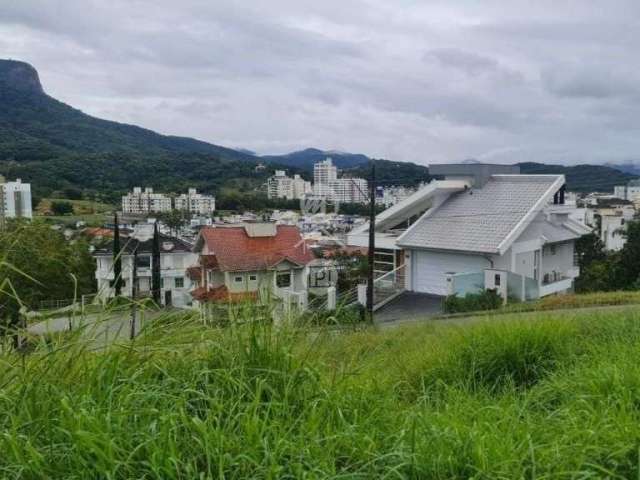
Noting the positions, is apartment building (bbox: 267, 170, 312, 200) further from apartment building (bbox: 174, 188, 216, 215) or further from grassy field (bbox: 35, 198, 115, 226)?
grassy field (bbox: 35, 198, 115, 226)

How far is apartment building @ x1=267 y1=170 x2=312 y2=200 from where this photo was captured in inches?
983

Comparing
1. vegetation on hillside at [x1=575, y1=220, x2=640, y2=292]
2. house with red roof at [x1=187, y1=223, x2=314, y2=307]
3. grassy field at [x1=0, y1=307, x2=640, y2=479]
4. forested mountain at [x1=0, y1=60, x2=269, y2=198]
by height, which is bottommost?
vegetation on hillside at [x1=575, y1=220, x2=640, y2=292]

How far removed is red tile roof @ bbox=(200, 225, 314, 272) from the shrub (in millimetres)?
4408

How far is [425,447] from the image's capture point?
2.13 m

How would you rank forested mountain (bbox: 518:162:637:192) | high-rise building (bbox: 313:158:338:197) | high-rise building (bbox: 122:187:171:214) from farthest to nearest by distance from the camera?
forested mountain (bbox: 518:162:637:192) → high-rise building (bbox: 313:158:338:197) → high-rise building (bbox: 122:187:171:214)

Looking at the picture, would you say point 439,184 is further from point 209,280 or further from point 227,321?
point 227,321

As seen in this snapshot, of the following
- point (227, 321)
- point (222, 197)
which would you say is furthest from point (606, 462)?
point (222, 197)

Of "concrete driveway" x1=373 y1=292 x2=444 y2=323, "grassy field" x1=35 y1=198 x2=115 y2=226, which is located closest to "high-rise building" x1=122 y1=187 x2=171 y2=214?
"grassy field" x1=35 y1=198 x2=115 y2=226

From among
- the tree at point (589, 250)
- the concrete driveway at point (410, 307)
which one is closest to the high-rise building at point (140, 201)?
the concrete driveway at point (410, 307)

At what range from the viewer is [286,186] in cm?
2656

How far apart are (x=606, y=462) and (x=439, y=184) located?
1472 cm

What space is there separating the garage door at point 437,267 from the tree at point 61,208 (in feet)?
27.7

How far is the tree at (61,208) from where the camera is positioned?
1344 centimetres

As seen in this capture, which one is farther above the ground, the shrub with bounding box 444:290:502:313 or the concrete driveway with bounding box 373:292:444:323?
the shrub with bounding box 444:290:502:313
